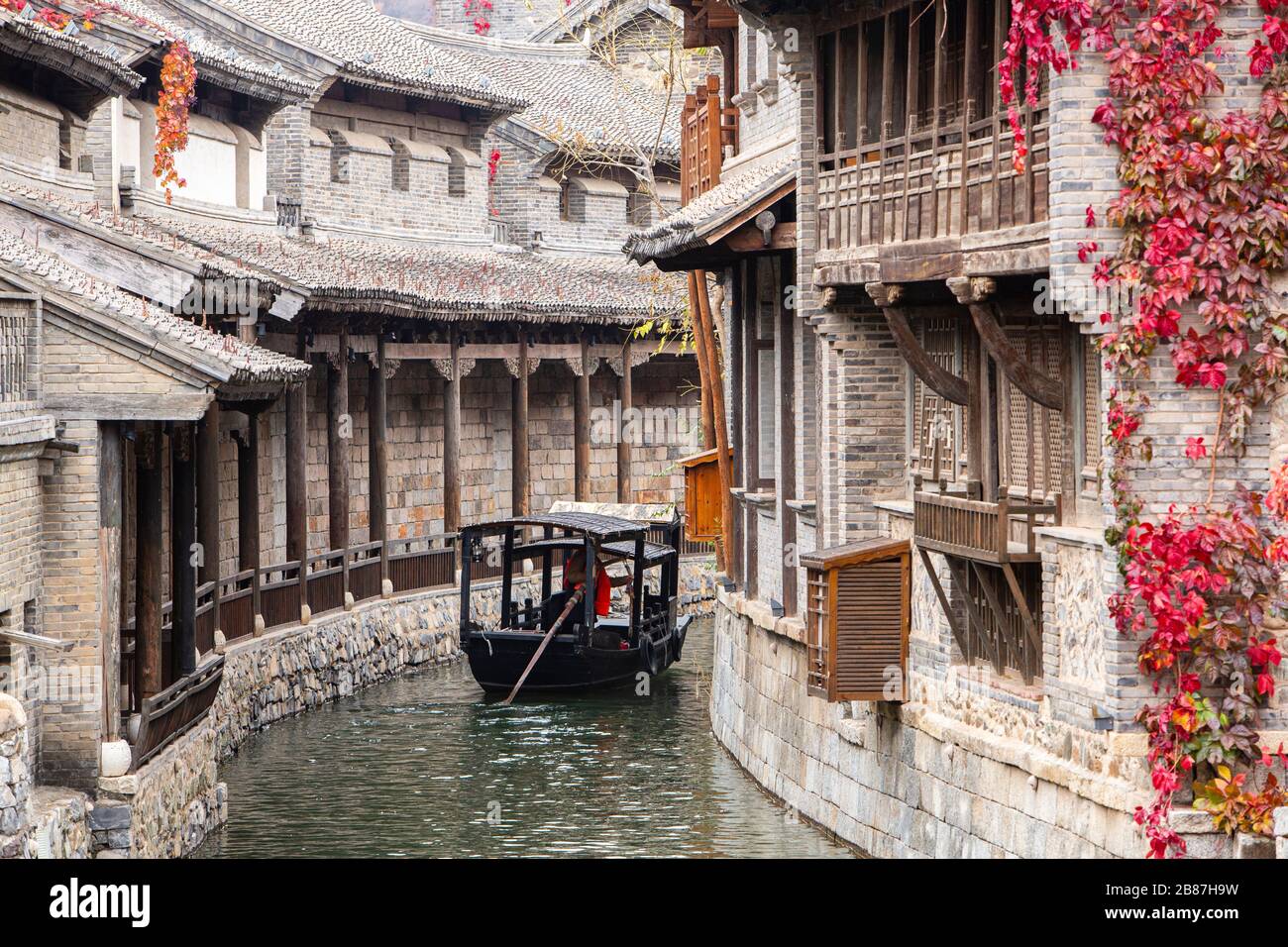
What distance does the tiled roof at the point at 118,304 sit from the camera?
50.1 ft

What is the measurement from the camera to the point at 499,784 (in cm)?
2105

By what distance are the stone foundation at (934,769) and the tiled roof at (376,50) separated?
16946mm

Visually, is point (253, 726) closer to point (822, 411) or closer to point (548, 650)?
point (548, 650)

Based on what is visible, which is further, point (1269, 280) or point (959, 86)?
point (959, 86)

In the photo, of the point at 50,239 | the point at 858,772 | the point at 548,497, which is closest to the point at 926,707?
the point at 858,772

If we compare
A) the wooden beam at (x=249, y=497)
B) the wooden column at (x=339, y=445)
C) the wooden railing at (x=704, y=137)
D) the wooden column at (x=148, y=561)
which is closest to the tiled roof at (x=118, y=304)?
the wooden column at (x=148, y=561)

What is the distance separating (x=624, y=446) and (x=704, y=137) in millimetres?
15562

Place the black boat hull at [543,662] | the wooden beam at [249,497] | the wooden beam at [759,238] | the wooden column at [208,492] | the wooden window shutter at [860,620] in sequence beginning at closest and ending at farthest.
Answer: the wooden window shutter at [860,620] → the wooden beam at [759,238] → the wooden column at [208,492] → the wooden beam at [249,497] → the black boat hull at [543,662]

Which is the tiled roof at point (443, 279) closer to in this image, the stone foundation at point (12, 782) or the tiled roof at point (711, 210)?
the tiled roof at point (711, 210)

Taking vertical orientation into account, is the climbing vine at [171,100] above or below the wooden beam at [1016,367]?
Result: above

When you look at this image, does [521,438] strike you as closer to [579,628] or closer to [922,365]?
[579,628]

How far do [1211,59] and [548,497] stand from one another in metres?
27.1

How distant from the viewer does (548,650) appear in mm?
26234

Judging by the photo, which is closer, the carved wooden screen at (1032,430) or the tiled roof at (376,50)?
the carved wooden screen at (1032,430)
